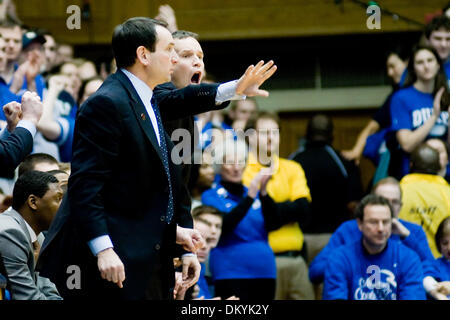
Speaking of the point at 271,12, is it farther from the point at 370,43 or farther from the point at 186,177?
the point at 186,177

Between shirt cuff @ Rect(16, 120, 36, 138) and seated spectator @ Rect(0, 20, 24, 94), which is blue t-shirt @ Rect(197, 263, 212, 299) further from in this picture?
shirt cuff @ Rect(16, 120, 36, 138)

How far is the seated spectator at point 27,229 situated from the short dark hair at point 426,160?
2823mm

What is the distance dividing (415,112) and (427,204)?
0.72m

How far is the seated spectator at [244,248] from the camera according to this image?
17.9 ft

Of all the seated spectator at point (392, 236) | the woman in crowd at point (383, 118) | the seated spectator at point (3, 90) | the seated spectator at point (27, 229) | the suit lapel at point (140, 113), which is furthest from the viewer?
the woman in crowd at point (383, 118)

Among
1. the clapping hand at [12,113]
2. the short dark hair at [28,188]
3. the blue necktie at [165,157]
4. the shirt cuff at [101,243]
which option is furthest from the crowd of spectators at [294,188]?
the shirt cuff at [101,243]

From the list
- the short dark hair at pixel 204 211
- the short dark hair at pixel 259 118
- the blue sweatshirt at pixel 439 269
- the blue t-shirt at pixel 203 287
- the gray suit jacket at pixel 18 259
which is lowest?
the blue t-shirt at pixel 203 287

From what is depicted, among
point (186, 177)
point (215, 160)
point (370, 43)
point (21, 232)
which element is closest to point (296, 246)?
point (215, 160)

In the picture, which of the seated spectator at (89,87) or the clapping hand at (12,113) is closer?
the clapping hand at (12,113)

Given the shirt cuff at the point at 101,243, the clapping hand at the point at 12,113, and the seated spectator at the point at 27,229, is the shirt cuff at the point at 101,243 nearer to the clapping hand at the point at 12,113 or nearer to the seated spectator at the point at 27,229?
the seated spectator at the point at 27,229

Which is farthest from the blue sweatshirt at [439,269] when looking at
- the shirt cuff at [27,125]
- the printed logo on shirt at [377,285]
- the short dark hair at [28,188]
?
the shirt cuff at [27,125]

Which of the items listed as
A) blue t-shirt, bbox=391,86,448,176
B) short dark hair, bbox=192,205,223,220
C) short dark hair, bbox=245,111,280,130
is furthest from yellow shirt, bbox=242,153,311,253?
blue t-shirt, bbox=391,86,448,176

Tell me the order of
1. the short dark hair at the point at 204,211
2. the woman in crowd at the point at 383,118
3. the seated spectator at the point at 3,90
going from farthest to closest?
the woman in crowd at the point at 383,118 < the short dark hair at the point at 204,211 < the seated spectator at the point at 3,90

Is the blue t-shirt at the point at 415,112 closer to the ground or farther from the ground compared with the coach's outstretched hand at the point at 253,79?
farther from the ground
